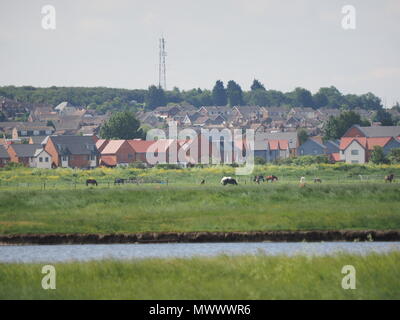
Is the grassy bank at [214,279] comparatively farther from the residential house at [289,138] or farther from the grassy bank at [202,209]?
the residential house at [289,138]

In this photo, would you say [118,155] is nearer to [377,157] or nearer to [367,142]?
[367,142]

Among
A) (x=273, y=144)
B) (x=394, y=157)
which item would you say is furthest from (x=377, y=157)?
(x=273, y=144)

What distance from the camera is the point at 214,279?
84.9ft

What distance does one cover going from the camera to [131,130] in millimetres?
147750

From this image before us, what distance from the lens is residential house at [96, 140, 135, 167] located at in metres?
128

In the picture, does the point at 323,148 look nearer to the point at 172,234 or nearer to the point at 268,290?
the point at 172,234

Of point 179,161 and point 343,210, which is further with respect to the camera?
point 179,161

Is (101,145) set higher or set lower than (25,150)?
higher

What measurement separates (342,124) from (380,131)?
12637mm

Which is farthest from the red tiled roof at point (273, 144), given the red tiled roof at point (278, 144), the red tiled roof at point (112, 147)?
the red tiled roof at point (112, 147)

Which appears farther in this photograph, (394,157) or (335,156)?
(335,156)

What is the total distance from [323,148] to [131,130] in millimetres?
33242
